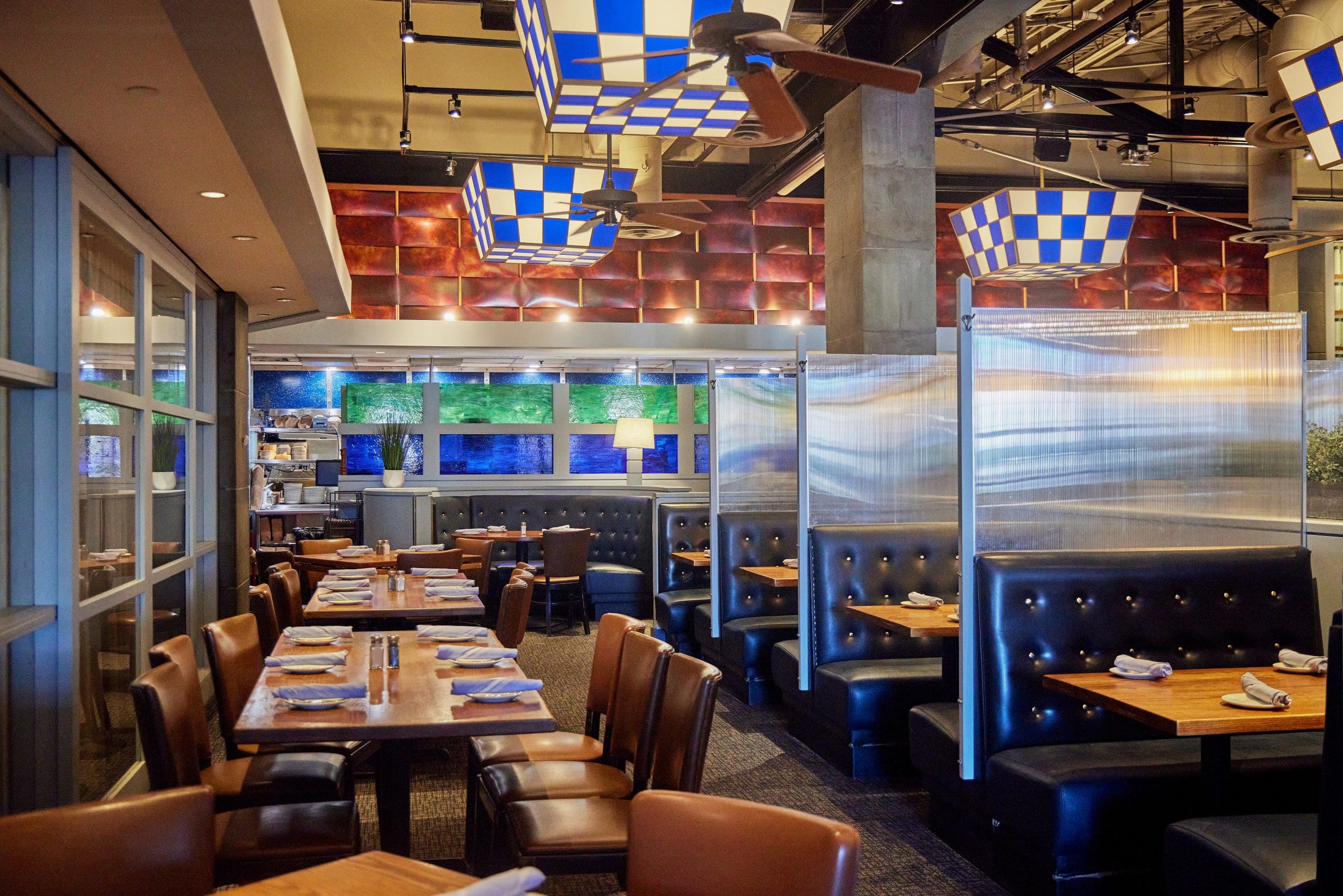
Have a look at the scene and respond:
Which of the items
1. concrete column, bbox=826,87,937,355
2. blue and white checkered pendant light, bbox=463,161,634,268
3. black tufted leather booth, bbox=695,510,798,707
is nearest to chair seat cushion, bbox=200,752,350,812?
black tufted leather booth, bbox=695,510,798,707

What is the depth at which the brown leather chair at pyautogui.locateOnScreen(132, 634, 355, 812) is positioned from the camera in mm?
2848

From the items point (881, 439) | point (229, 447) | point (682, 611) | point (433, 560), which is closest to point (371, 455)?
point (229, 447)

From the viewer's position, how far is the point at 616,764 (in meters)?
3.46

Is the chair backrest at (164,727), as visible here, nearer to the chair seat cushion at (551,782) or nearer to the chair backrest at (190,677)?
the chair backrest at (190,677)

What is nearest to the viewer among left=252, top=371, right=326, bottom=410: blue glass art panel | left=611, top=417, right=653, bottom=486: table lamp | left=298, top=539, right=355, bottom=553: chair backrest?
left=298, top=539, right=355, bottom=553: chair backrest

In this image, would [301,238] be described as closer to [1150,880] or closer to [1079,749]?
[1079,749]

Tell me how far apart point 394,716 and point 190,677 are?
0.86 metres

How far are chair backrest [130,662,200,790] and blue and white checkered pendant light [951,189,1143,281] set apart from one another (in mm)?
6844

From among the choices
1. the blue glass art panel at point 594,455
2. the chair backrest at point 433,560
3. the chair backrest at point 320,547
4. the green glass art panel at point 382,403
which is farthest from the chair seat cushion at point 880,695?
the green glass art panel at point 382,403

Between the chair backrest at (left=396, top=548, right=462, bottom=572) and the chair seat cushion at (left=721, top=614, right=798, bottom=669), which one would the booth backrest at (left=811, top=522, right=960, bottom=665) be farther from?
the chair backrest at (left=396, top=548, right=462, bottom=572)

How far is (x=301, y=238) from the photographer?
508 centimetres

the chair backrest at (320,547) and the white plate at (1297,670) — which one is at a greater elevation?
the chair backrest at (320,547)

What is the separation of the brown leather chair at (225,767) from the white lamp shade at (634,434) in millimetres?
7040

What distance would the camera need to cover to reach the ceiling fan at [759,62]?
393 cm
